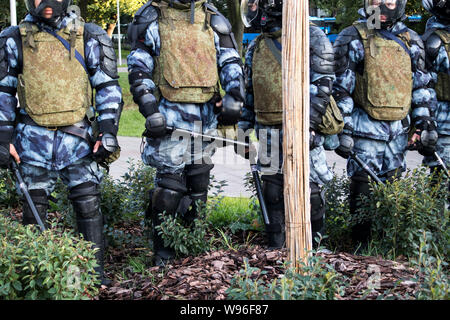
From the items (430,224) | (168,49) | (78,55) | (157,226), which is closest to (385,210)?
(430,224)

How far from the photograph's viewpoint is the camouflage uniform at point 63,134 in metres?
4.18

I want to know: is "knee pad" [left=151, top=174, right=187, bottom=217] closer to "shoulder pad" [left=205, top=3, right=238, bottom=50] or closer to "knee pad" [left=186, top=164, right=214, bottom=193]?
"knee pad" [left=186, top=164, right=214, bottom=193]

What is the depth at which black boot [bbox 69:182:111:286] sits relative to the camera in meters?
4.32

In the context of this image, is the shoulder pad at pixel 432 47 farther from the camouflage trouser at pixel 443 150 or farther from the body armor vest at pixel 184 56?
the body armor vest at pixel 184 56

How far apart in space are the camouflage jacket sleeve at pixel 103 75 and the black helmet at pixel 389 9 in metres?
2.03

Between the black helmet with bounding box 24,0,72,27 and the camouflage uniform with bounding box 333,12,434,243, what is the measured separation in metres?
2.06

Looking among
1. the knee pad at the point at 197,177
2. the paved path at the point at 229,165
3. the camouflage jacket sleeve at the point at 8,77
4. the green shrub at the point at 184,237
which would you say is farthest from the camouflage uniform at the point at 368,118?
the paved path at the point at 229,165

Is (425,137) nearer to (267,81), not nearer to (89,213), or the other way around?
(267,81)

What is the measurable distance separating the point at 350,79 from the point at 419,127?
0.77m

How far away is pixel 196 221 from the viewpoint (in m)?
4.39

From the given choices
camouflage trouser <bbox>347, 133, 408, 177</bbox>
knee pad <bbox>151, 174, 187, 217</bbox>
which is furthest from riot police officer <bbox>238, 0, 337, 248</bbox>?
knee pad <bbox>151, 174, 187, 217</bbox>

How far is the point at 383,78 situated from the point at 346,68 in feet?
0.97

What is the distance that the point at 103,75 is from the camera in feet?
14.2
